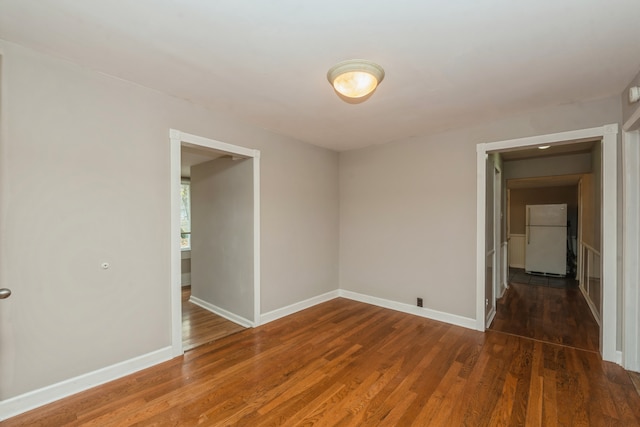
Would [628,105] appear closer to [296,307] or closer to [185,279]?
[296,307]

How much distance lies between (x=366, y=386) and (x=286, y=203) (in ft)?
7.69

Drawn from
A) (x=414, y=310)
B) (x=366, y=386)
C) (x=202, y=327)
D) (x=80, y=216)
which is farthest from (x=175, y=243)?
(x=414, y=310)

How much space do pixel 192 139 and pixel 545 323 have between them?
4.64 meters

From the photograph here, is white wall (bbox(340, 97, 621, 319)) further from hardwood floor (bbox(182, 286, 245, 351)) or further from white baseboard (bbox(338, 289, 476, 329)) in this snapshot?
hardwood floor (bbox(182, 286, 245, 351))

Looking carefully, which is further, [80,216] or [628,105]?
[628,105]

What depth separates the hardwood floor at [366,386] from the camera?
1.91 m

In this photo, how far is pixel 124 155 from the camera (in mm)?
2371

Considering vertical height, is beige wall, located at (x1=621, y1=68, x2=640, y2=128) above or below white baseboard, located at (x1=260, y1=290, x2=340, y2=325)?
above

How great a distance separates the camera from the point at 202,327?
348cm

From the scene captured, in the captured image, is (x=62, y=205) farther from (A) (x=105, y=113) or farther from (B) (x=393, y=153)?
(B) (x=393, y=153)

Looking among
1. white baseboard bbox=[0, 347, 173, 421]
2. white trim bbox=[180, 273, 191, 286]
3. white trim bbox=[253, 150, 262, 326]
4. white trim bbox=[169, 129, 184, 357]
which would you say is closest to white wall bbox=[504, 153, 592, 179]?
white trim bbox=[253, 150, 262, 326]

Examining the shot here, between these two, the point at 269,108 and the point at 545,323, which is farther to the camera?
the point at 545,323

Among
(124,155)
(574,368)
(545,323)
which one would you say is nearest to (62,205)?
(124,155)

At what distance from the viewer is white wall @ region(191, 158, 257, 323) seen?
3.54 meters
